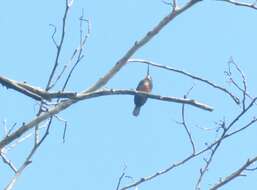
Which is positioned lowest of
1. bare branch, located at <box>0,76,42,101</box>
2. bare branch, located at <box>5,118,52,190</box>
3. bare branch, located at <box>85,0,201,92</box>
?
bare branch, located at <box>5,118,52,190</box>

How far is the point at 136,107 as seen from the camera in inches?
338

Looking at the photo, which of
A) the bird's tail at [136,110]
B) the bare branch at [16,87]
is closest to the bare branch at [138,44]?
the bare branch at [16,87]

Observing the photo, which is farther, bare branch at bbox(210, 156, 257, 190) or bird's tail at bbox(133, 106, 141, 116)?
bird's tail at bbox(133, 106, 141, 116)

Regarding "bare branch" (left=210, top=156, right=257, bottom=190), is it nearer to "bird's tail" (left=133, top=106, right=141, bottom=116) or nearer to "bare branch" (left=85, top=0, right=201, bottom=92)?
"bare branch" (left=85, top=0, right=201, bottom=92)

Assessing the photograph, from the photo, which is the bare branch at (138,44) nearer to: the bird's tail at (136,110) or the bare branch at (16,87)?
the bare branch at (16,87)

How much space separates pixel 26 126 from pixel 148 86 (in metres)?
6.99

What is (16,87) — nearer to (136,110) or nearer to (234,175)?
(234,175)

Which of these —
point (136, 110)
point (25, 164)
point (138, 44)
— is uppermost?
point (136, 110)

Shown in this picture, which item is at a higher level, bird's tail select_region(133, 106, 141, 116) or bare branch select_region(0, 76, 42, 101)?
bird's tail select_region(133, 106, 141, 116)

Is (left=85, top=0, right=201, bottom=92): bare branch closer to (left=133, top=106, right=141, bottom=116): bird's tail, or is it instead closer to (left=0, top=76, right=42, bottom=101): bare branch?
(left=0, top=76, right=42, bottom=101): bare branch

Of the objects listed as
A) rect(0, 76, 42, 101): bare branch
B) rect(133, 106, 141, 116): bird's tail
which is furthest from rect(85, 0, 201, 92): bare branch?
rect(133, 106, 141, 116): bird's tail

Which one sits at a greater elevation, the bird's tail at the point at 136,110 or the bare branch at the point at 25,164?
the bird's tail at the point at 136,110

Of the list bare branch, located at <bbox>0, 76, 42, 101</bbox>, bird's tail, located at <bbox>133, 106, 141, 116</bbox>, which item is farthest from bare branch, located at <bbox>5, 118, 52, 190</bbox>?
bird's tail, located at <bbox>133, 106, 141, 116</bbox>

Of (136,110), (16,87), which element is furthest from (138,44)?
(136,110)
